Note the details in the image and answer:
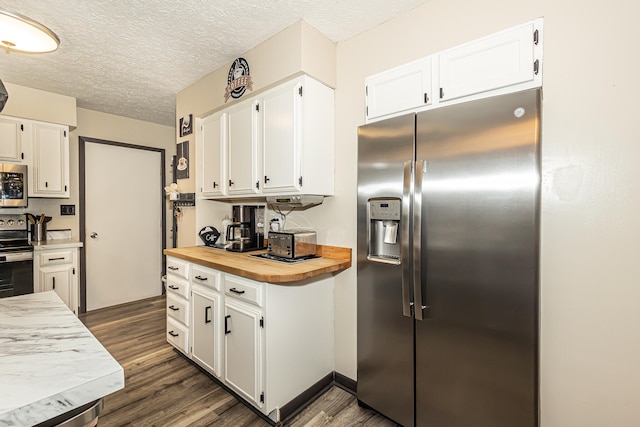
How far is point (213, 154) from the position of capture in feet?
9.32

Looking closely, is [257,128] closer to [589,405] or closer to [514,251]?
[514,251]

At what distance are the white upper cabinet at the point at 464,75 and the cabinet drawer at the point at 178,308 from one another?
2.14 meters

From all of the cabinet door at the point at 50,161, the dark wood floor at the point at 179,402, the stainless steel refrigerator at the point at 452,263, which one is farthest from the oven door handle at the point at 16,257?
the stainless steel refrigerator at the point at 452,263

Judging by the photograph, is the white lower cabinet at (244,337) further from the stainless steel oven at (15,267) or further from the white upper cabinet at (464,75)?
the stainless steel oven at (15,267)

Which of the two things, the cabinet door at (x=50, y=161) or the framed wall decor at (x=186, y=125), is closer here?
the framed wall decor at (x=186, y=125)

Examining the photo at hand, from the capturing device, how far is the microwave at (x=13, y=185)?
2977 mm

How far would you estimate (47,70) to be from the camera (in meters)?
2.74

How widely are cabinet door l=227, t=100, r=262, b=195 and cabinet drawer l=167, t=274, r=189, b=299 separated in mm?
876

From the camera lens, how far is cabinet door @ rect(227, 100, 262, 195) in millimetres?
2406

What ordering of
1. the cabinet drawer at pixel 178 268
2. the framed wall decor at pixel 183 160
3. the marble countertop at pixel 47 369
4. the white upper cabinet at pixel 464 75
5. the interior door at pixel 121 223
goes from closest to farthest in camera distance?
the marble countertop at pixel 47 369 < the white upper cabinet at pixel 464 75 < the cabinet drawer at pixel 178 268 < the framed wall decor at pixel 183 160 < the interior door at pixel 121 223

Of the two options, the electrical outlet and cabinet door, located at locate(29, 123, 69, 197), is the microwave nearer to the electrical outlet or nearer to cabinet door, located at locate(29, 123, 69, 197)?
cabinet door, located at locate(29, 123, 69, 197)

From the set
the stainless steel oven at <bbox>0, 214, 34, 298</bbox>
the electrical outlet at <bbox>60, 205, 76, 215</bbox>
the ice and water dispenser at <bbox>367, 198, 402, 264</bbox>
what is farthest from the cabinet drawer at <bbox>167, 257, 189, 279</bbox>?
the electrical outlet at <bbox>60, 205, 76, 215</bbox>

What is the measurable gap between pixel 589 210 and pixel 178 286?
287cm

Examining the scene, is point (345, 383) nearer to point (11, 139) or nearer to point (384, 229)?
point (384, 229)
